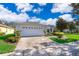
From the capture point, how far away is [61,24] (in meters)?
3.61

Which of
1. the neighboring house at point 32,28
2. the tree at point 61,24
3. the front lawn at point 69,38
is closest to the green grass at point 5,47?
the neighboring house at point 32,28

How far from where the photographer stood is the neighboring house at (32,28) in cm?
360

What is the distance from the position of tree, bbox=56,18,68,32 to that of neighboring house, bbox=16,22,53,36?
0.34ft

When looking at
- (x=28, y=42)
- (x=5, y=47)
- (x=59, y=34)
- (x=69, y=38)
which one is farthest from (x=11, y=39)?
(x=69, y=38)

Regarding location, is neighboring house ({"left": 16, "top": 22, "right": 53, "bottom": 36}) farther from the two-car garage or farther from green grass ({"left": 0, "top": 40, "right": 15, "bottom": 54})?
green grass ({"left": 0, "top": 40, "right": 15, "bottom": 54})

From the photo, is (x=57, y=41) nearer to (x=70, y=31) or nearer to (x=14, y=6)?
(x=70, y=31)

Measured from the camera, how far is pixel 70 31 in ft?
11.8

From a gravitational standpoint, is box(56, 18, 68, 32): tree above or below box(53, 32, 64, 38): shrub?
above

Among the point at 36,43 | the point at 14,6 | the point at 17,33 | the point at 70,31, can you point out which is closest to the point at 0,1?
the point at 14,6

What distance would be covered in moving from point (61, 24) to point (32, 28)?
1.37 ft

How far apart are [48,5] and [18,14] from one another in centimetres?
44

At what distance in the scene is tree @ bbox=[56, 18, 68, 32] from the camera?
358 centimetres

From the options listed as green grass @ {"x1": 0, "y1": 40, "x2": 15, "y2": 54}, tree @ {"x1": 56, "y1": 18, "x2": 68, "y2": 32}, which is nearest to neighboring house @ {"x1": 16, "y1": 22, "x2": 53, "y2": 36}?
tree @ {"x1": 56, "y1": 18, "x2": 68, "y2": 32}

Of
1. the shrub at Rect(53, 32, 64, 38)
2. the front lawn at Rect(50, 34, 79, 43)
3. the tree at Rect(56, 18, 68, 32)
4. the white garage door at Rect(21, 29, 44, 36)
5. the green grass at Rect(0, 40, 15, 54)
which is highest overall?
the tree at Rect(56, 18, 68, 32)
